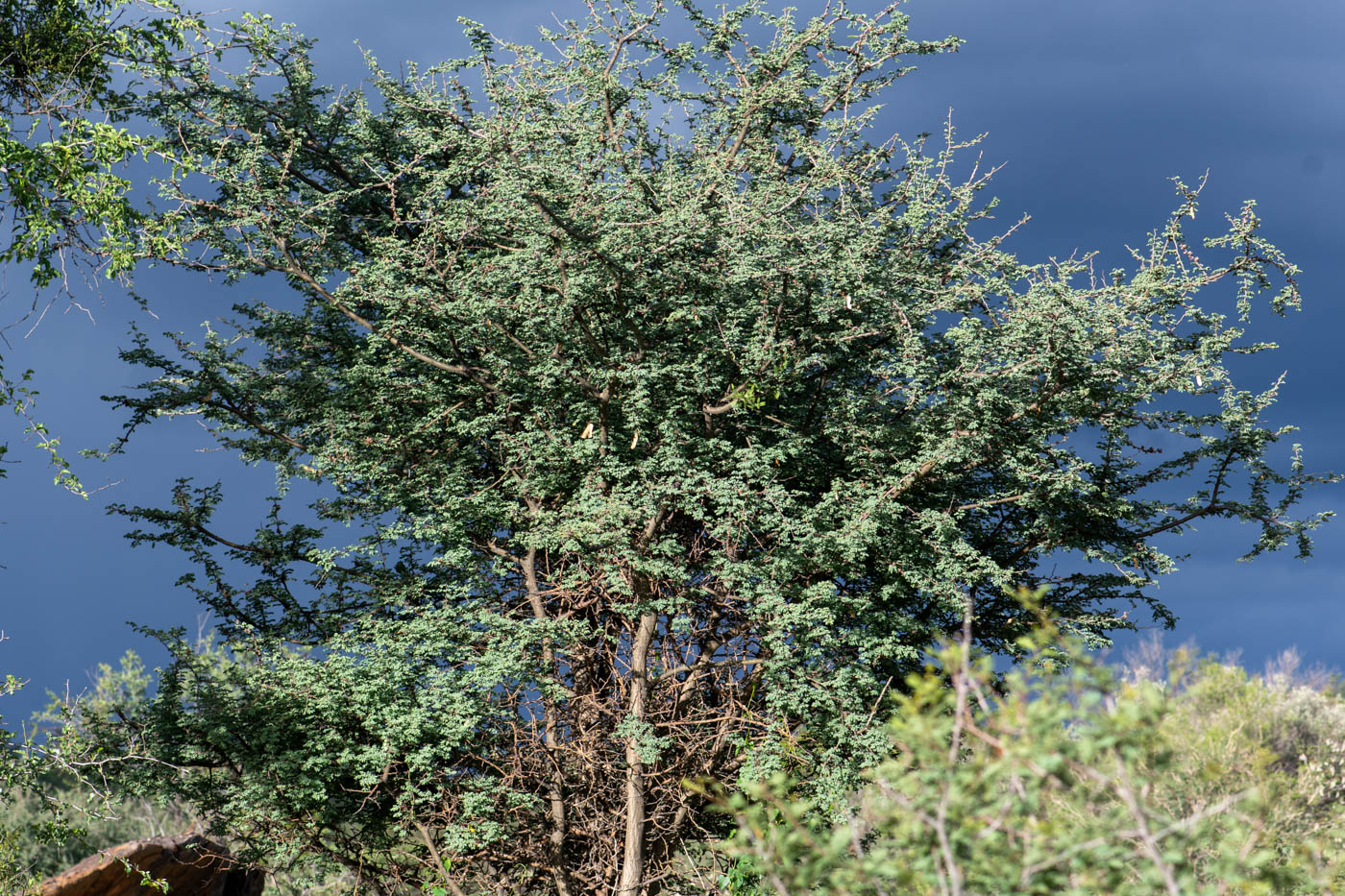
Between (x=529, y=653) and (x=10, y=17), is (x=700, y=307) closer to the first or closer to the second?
(x=529, y=653)

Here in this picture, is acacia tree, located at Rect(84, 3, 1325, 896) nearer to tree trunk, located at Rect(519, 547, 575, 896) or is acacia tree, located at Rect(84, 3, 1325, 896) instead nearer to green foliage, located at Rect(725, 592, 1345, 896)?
tree trunk, located at Rect(519, 547, 575, 896)

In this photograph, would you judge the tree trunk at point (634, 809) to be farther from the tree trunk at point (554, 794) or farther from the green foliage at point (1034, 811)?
the green foliage at point (1034, 811)

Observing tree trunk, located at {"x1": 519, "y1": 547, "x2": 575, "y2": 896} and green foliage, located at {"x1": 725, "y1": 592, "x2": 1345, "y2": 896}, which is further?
tree trunk, located at {"x1": 519, "y1": 547, "x2": 575, "y2": 896}

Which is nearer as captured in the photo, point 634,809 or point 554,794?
point 634,809

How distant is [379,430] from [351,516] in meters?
1.10

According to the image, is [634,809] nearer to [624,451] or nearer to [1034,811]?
[624,451]

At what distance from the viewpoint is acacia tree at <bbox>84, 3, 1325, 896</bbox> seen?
10430 millimetres

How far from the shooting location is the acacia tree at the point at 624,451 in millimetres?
10430

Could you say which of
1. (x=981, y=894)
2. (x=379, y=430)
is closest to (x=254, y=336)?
(x=379, y=430)

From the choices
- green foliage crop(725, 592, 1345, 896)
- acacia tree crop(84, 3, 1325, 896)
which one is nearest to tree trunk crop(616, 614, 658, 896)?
acacia tree crop(84, 3, 1325, 896)

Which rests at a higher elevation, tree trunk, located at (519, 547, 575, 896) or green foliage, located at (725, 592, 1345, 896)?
tree trunk, located at (519, 547, 575, 896)

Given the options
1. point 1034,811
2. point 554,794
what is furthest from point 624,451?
point 1034,811

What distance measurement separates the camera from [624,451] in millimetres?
11828

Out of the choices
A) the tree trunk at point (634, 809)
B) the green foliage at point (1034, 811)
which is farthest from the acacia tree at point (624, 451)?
the green foliage at point (1034, 811)
